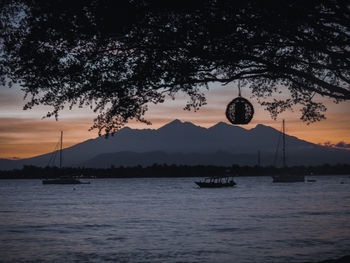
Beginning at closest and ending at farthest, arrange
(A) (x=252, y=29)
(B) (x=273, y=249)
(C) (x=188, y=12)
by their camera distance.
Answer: (C) (x=188, y=12), (A) (x=252, y=29), (B) (x=273, y=249)

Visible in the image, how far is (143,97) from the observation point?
9586 mm

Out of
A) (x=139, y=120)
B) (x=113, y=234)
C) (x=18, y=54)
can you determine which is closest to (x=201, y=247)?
(x=113, y=234)

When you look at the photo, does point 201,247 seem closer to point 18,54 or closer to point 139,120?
point 139,120

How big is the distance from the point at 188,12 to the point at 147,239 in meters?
26.4

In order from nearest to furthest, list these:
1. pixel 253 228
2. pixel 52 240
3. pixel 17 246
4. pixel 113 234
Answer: pixel 17 246 → pixel 52 240 → pixel 113 234 → pixel 253 228

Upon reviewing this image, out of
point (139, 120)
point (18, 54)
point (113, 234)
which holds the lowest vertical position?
point (113, 234)

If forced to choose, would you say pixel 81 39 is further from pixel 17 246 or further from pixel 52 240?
pixel 52 240

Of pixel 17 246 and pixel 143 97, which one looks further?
pixel 17 246

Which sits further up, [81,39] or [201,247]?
[81,39]

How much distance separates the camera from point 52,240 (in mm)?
32250

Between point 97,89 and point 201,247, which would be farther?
point 201,247

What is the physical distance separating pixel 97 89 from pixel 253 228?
32.3 m

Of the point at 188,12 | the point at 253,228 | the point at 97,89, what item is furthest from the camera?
the point at 253,228

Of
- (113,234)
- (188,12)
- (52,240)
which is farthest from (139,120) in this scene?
(113,234)
